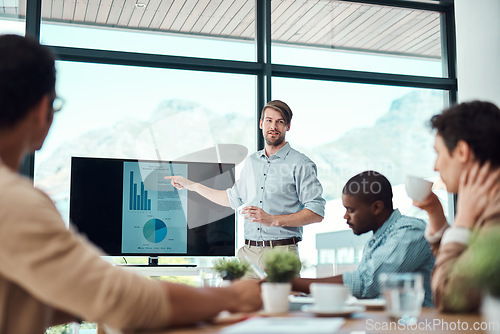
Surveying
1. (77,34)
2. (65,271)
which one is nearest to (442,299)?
(65,271)

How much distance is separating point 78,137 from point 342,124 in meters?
2.15

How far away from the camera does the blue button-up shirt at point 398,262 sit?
1877 millimetres

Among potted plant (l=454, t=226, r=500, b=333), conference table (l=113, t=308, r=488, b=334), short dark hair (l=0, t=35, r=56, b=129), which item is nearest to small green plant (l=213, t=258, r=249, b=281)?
conference table (l=113, t=308, r=488, b=334)

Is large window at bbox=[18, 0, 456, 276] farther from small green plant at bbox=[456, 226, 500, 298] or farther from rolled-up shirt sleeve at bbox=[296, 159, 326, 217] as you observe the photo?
small green plant at bbox=[456, 226, 500, 298]

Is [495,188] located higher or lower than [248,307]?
higher

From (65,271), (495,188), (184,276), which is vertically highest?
(495,188)

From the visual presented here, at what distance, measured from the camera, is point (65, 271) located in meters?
0.95

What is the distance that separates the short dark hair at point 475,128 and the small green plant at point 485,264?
0.63 metres

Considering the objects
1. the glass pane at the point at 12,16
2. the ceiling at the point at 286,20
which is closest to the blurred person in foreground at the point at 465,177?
the ceiling at the point at 286,20

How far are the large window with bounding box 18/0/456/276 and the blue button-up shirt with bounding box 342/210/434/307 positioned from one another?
2.47 meters

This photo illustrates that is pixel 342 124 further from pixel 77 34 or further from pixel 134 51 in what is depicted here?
pixel 77 34

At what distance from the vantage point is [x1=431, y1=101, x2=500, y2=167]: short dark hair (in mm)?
1436

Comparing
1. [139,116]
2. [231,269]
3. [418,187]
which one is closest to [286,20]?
[139,116]

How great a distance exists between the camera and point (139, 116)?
14.7 feet
